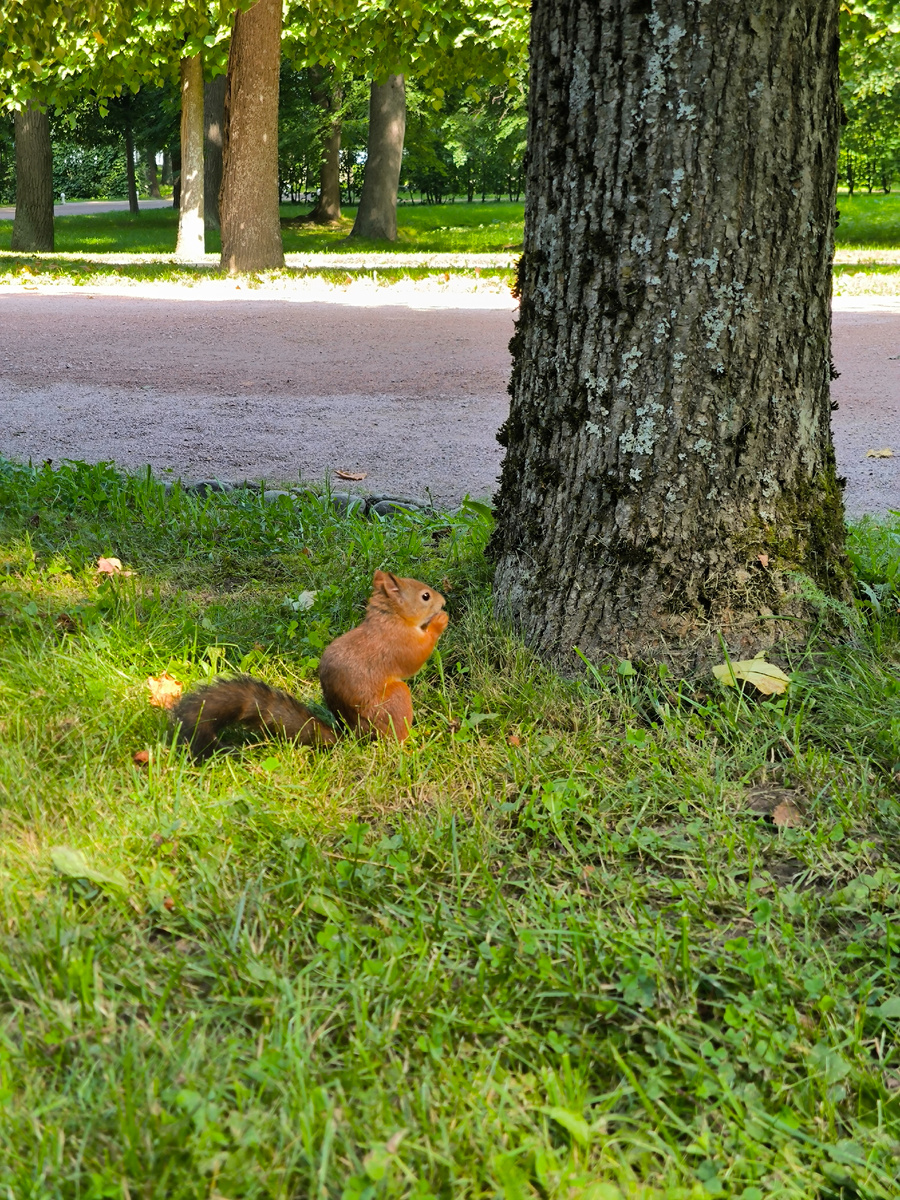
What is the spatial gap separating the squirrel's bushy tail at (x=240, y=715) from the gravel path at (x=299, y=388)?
96.8 inches

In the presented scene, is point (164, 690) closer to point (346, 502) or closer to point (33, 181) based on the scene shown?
point (346, 502)

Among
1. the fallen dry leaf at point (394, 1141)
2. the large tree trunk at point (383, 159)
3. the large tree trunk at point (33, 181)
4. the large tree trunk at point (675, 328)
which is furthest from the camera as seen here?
the large tree trunk at point (383, 159)

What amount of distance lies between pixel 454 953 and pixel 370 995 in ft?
0.64

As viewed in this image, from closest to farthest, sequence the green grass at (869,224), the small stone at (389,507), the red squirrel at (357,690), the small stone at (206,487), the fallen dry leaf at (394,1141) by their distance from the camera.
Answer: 1. the fallen dry leaf at (394,1141)
2. the red squirrel at (357,690)
3. the small stone at (389,507)
4. the small stone at (206,487)
5. the green grass at (869,224)

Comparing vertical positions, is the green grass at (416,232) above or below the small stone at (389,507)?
above

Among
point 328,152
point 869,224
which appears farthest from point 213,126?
point 869,224

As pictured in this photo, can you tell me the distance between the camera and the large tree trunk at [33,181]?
792 inches

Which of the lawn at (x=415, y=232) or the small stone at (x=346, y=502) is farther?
the lawn at (x=415, y=232)

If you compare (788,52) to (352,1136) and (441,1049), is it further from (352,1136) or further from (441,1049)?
(352,1136)

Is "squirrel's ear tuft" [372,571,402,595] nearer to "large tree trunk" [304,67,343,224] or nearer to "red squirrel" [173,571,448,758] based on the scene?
"red squirrel" [173,571,448,758]

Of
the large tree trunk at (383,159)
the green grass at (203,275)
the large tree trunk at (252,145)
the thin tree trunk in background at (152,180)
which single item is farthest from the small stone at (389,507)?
the thin tree trunk in background at (152,180)

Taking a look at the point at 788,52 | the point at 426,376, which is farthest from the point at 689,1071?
the point at 426,376

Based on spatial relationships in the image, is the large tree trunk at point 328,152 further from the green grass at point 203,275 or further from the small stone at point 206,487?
the small stone at point 206,487

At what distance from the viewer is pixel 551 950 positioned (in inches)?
75.1
